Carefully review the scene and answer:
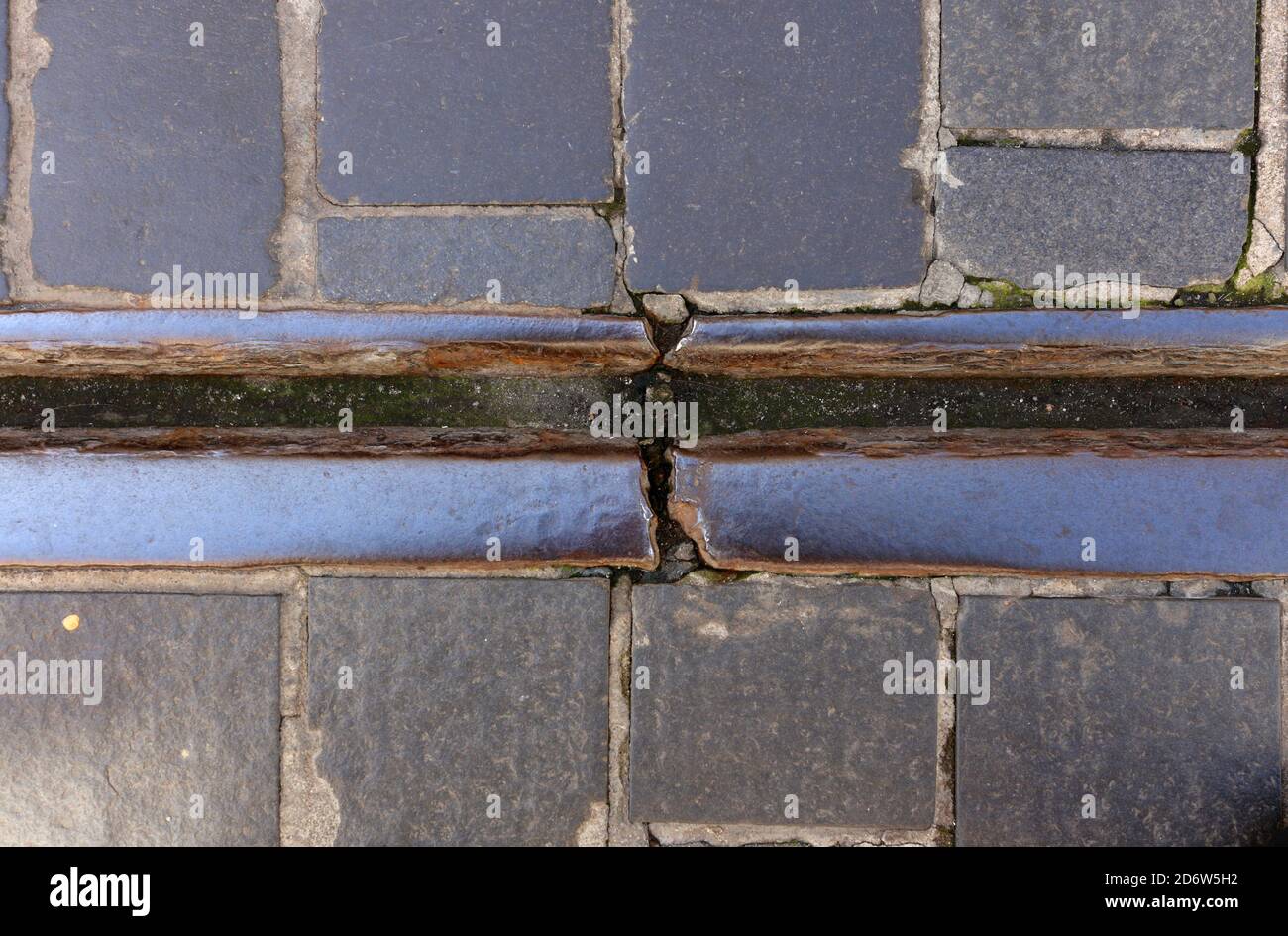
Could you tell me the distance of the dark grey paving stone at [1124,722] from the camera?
5.75 feet

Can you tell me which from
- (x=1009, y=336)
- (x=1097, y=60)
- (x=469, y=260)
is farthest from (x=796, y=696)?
(x=1097, y=60)

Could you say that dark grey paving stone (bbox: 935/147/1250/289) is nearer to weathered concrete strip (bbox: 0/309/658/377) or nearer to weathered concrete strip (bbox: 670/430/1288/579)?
weathered concrete strip (bbox: 670/430/1288/579)

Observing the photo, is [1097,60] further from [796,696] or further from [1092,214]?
[796,696]

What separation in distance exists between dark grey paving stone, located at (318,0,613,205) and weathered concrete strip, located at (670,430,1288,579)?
0.77m

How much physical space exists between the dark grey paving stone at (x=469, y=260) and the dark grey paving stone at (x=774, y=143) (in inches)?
4.7

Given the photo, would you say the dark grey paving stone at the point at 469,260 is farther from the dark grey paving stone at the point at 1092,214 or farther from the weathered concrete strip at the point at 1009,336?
the dark grey paving stone at the point at 1092,214

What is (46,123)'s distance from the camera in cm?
175

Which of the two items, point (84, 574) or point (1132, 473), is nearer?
point (1132, 473)

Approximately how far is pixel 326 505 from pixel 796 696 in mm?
1153

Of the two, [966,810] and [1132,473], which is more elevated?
[1132,473]

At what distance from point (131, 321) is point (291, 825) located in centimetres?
122

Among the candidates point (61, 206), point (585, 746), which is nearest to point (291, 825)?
point (585, 746)
